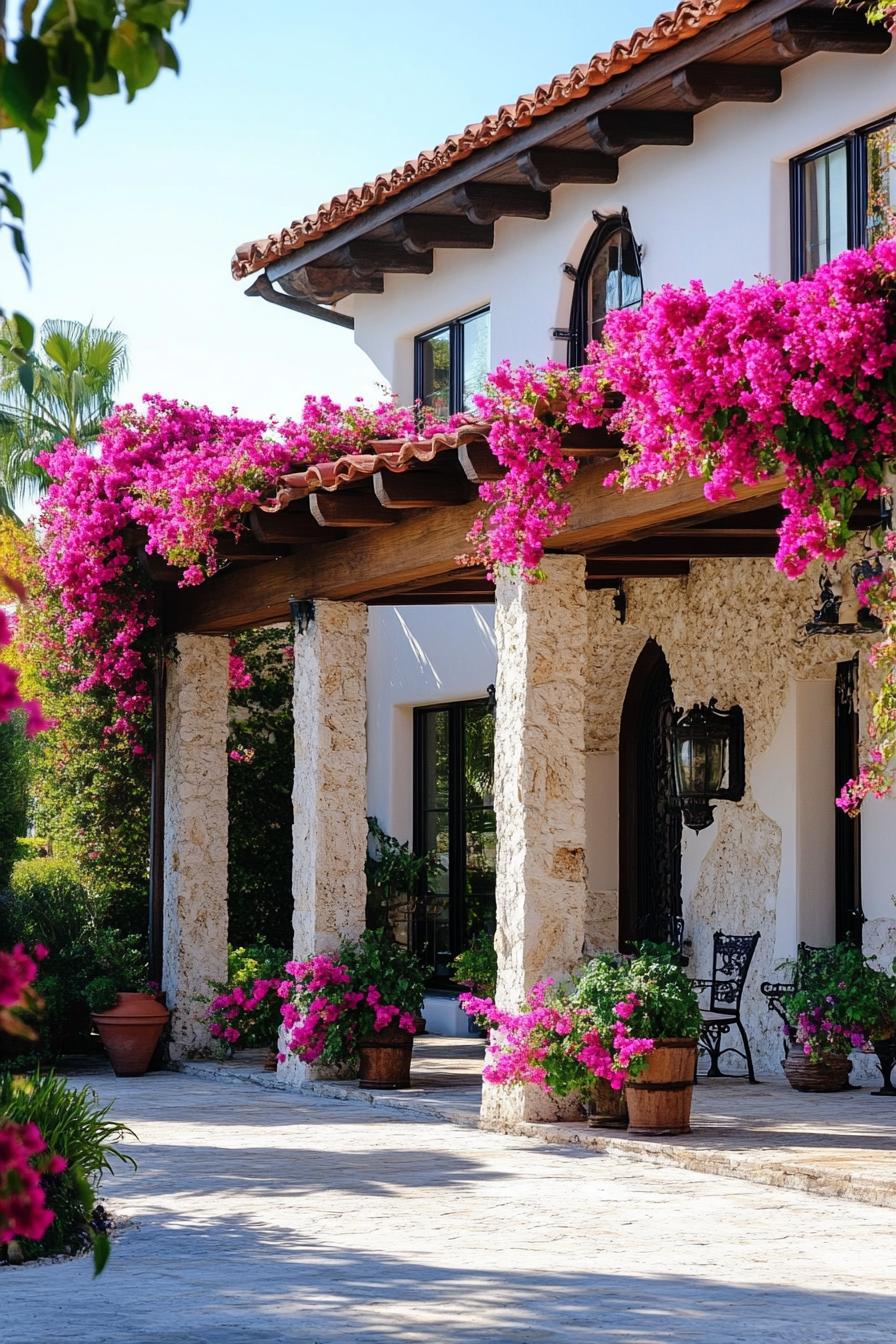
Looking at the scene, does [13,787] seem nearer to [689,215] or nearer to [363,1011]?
[363,1011]

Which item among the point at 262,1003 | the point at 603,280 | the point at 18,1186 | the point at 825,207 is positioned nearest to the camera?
the point at 18,1186

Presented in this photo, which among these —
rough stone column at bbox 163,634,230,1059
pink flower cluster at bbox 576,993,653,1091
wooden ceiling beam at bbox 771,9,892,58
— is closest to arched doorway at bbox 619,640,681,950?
rough stone column at bbox 163,634,230,1059

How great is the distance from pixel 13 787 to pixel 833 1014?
11236mm

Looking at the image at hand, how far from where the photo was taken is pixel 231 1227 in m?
6.97

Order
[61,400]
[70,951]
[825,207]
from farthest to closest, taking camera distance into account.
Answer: [61,400]
[70,951]
[825,207]

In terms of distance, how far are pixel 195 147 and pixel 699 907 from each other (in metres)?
5.81

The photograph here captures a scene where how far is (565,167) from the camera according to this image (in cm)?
1205

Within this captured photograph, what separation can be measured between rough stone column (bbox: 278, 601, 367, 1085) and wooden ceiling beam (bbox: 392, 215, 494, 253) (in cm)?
331

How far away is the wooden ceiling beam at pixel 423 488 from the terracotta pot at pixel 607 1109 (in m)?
3.14

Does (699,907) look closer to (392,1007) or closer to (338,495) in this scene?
(392,1007)

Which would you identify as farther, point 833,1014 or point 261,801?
point 261,801

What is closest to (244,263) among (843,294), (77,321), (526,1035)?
(526,1035)

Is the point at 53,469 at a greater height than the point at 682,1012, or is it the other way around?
the point at 53,469

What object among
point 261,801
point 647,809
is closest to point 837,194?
point 647,809
